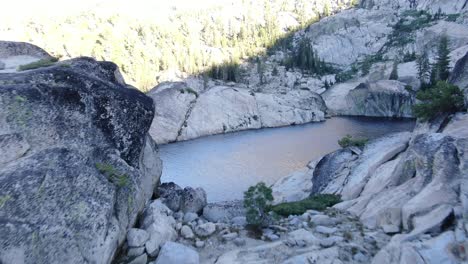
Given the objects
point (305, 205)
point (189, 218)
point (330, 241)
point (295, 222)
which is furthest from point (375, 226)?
point (189, 218)

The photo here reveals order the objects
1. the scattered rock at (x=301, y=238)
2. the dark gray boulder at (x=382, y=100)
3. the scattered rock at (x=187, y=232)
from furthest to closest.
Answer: the dark gray boulder at (x=382, y=100) → the scattered rock at (x=187, y=232) → the scattered rock at (x=301, y=238)

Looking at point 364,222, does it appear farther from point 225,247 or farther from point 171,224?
point 171,224

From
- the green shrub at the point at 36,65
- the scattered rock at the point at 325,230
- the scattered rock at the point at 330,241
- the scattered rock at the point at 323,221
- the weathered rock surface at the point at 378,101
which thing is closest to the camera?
the scattered rock at the point at 330,241

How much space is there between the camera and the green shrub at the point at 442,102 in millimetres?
26719

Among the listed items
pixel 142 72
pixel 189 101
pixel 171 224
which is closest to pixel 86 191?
pixel 171 224

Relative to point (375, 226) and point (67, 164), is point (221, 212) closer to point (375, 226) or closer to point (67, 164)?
point (375, 226)

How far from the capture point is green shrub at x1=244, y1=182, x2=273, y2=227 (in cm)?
1844

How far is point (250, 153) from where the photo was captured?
64312 mm

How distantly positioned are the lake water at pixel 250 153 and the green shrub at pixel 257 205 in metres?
21.4

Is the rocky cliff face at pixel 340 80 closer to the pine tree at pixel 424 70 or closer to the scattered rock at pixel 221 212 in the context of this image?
the pine tree at pixel 424 70

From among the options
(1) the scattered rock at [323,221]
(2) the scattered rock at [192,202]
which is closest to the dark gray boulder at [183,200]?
(2) the scattered rock at [192,202]

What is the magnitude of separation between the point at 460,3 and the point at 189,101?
125 meters

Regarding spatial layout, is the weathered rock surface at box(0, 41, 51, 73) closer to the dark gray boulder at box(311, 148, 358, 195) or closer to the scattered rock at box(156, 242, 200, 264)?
the scattered rock at box(156, 242, 200, 264)

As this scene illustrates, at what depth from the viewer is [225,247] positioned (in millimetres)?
16547
